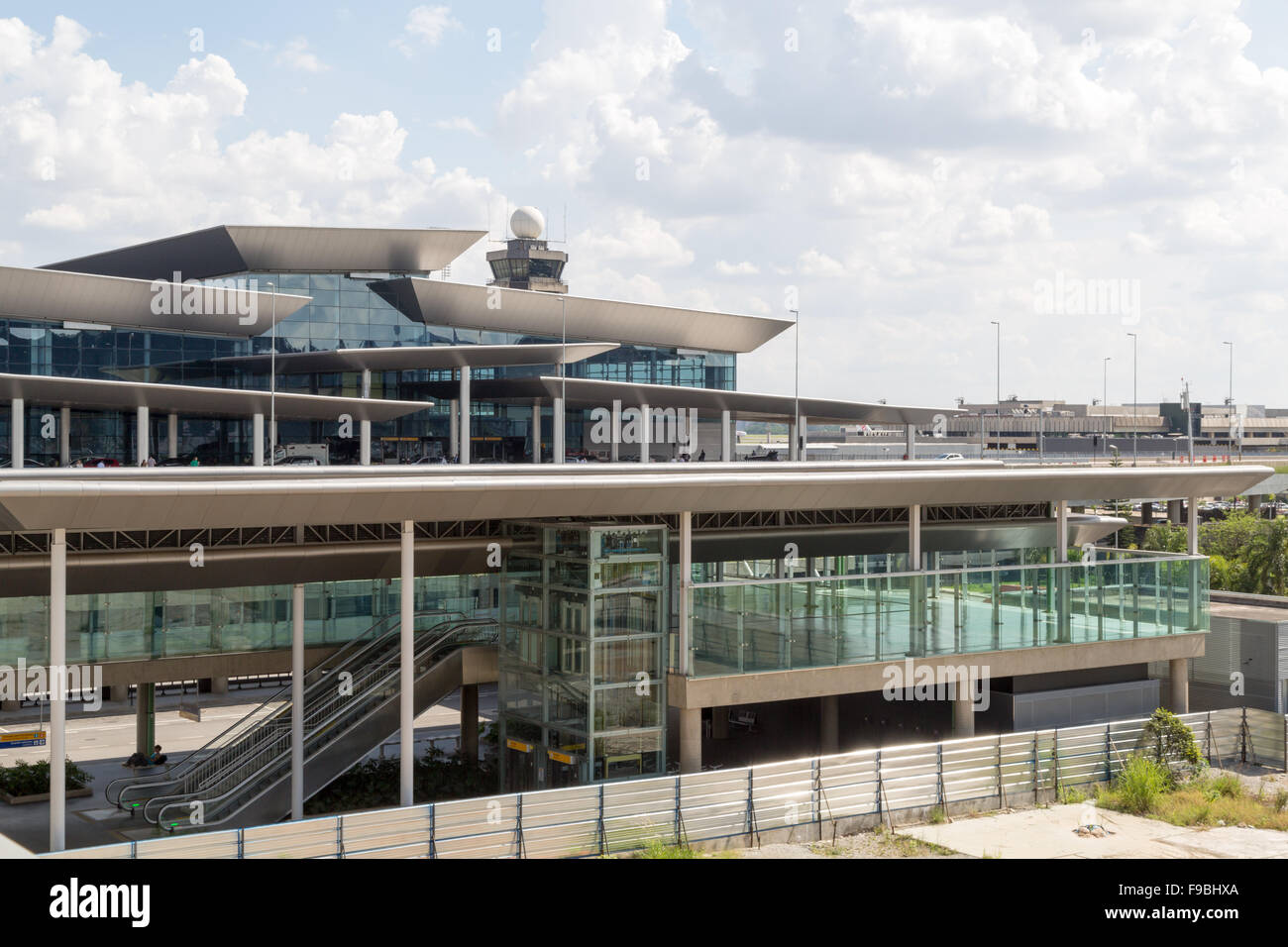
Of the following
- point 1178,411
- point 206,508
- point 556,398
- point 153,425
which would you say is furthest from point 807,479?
point 1178,411

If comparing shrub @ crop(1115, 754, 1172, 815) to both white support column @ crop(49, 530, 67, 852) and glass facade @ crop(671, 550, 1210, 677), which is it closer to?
glass facade @ crop(671, 550, 1210, 677)

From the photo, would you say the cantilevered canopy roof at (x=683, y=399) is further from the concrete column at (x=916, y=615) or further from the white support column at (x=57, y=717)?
the white support column at (x=57, y=717)

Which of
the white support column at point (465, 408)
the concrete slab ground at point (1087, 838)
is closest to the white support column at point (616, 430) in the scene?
the white support column at point (465, 408)

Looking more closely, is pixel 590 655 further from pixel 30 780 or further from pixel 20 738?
pixel 20 738

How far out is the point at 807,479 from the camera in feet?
88.6

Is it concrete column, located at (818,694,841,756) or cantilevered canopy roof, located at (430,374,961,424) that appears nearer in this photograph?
concrete column, located at (818,694,841,756)

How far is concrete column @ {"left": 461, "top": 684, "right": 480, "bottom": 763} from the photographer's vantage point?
1387 inches

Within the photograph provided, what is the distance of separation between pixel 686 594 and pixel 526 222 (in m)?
58.0

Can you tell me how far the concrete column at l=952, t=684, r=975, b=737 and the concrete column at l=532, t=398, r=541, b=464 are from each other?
1318 inches

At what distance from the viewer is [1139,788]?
27.3 m

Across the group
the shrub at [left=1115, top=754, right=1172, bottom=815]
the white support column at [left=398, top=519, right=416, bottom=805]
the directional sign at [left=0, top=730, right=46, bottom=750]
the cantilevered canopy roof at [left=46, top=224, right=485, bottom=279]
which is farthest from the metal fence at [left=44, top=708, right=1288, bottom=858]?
the cantilevered canopy roof at [left=46, top=224, right=485, bottom=279]

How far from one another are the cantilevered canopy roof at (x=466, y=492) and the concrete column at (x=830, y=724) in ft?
24.8
